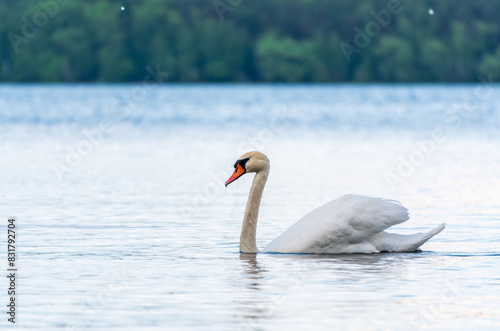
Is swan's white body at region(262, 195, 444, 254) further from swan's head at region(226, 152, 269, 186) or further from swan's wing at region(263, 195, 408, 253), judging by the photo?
swan's head at region(226, 152, 269, 186)

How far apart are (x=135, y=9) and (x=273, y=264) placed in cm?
10754

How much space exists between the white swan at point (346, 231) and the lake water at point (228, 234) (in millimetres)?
159

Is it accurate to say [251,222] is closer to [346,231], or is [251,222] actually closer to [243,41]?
[346,231]

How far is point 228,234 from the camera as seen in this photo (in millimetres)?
15062

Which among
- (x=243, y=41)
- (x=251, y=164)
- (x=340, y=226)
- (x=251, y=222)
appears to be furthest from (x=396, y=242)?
(x=243, y=41)

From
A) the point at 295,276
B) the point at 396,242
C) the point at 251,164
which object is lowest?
the point at 295,276

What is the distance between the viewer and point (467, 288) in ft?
36.5

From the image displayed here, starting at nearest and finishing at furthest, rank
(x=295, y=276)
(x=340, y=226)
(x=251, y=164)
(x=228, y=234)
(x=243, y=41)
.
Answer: (x=295, y=276) < (x=340, y=226) < (x=251, y=164) < (x=228, y=234) < (x=243, y=41)

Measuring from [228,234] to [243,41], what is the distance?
338ft

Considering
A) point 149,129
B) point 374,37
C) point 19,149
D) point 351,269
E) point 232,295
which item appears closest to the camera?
point 232,295

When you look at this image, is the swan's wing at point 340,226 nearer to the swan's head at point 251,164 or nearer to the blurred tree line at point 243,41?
the swan's head at point 251,164

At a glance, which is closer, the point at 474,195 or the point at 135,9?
the point at 474,195

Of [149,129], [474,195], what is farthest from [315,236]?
[149,129]

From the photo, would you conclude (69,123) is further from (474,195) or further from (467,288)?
(467,288)
